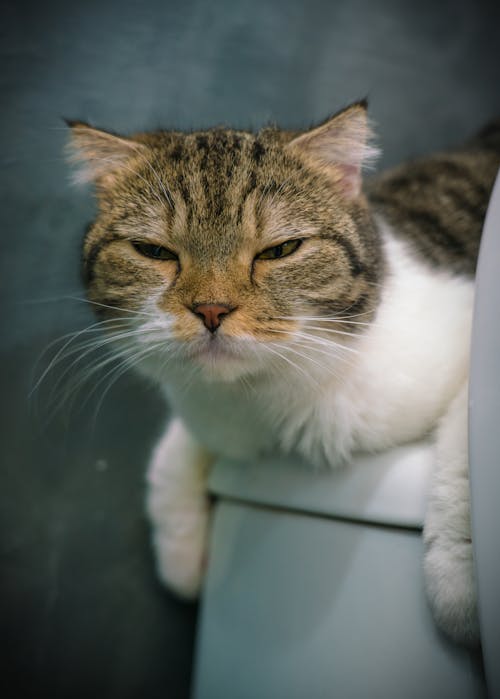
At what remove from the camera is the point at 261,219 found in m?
0.76

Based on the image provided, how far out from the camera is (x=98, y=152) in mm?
825

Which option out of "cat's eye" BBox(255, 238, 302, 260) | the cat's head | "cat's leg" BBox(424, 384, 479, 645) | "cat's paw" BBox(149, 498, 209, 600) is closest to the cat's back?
the cat's head

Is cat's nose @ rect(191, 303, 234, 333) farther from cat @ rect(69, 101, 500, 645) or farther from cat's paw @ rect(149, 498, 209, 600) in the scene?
cat's paw @ rect(149, 498, 209, 600)

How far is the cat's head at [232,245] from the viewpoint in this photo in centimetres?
71

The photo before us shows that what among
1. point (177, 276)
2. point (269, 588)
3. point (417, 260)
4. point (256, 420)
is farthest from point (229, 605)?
point (417, 260)

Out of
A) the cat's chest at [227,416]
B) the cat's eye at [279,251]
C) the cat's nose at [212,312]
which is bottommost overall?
the cat's chest at [227,416]

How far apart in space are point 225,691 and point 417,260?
29.9 inches

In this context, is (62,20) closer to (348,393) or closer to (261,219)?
(261,219)

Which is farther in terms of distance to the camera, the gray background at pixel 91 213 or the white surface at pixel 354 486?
the gray background at pixel 91 213

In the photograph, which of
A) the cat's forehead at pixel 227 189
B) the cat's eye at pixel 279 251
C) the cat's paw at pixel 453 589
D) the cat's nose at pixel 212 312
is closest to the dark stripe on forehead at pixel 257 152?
the cat's forehead at pixel 227 189

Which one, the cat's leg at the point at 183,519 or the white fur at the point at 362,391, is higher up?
the white fur at the point at 362,391

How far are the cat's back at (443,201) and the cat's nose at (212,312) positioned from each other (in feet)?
1.57

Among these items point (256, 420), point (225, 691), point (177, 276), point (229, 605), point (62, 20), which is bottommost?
point (225, 691)

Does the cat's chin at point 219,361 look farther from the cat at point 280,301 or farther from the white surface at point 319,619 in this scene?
the white surface at point 319,619
